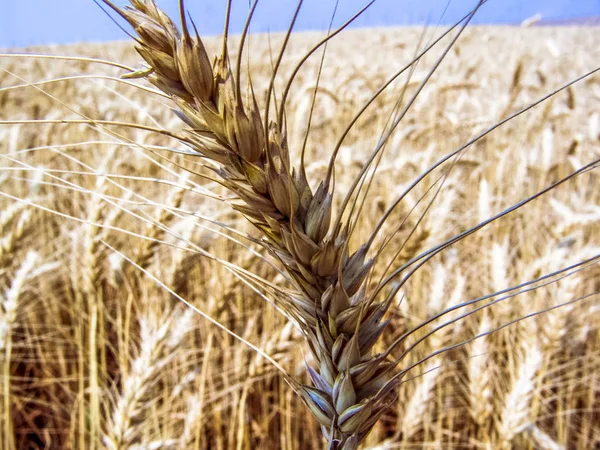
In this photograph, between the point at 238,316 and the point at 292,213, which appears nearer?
the point at 292,213

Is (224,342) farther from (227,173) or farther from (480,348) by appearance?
(227,173)

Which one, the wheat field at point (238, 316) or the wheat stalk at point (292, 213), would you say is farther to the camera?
the wheat field at point (238, 316)

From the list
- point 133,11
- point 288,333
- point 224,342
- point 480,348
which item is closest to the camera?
point 133,11

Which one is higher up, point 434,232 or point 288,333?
point 434,232

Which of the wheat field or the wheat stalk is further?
the wheat field

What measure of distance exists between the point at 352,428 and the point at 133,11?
1.17ft

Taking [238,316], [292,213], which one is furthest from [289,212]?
[238,316]

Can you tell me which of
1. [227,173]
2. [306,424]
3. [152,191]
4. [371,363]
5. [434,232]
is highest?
[152,191]

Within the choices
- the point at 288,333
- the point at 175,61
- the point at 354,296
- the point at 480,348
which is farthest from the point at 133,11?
the point at 480,348

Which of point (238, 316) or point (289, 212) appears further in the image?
point (238, 316)

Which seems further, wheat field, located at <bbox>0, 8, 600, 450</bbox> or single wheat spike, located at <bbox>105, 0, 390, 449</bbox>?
wheat field, located at <bbox>0, 8, 600, 450</bbox>

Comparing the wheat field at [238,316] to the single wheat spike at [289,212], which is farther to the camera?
the wheat field at [238,316]

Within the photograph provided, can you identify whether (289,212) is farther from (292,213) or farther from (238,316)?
(238,316)

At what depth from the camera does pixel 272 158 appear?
1.12ft
